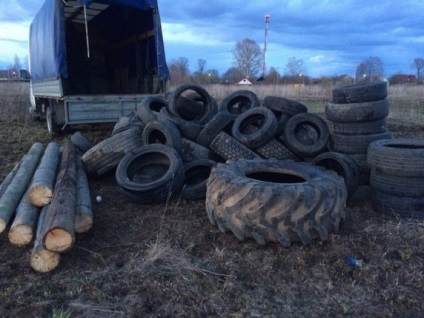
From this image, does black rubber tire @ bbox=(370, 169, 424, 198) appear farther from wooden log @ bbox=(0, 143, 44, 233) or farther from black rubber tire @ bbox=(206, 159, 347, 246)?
wooden log @ bbox=(0, 143, 44, 233)

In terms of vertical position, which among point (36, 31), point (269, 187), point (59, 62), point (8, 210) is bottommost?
point (8, 210)

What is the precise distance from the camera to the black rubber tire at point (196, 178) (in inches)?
215

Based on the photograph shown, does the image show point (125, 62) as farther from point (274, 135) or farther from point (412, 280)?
point (412, 280)

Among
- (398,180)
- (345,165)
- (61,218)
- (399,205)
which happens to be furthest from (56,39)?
(399,205)

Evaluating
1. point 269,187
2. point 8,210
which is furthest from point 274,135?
point 8,210

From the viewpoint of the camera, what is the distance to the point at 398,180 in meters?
4.69

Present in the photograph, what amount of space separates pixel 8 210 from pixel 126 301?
2185 mm

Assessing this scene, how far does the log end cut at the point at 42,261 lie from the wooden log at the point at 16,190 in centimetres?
91

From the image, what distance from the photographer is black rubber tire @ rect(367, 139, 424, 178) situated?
4.55 m

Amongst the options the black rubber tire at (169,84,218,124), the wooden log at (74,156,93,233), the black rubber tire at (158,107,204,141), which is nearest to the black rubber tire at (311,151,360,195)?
the black rubber tire at (158,107,204,141)

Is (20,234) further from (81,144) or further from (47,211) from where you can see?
(81,144)

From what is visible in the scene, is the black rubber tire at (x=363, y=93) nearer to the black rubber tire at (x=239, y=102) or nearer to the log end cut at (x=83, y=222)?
the black rubber tire at (x=239, y=102)

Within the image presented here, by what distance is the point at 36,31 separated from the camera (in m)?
12.5

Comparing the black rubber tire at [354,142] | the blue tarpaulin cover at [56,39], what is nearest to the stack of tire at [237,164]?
the black rubber tire at [354,142]
